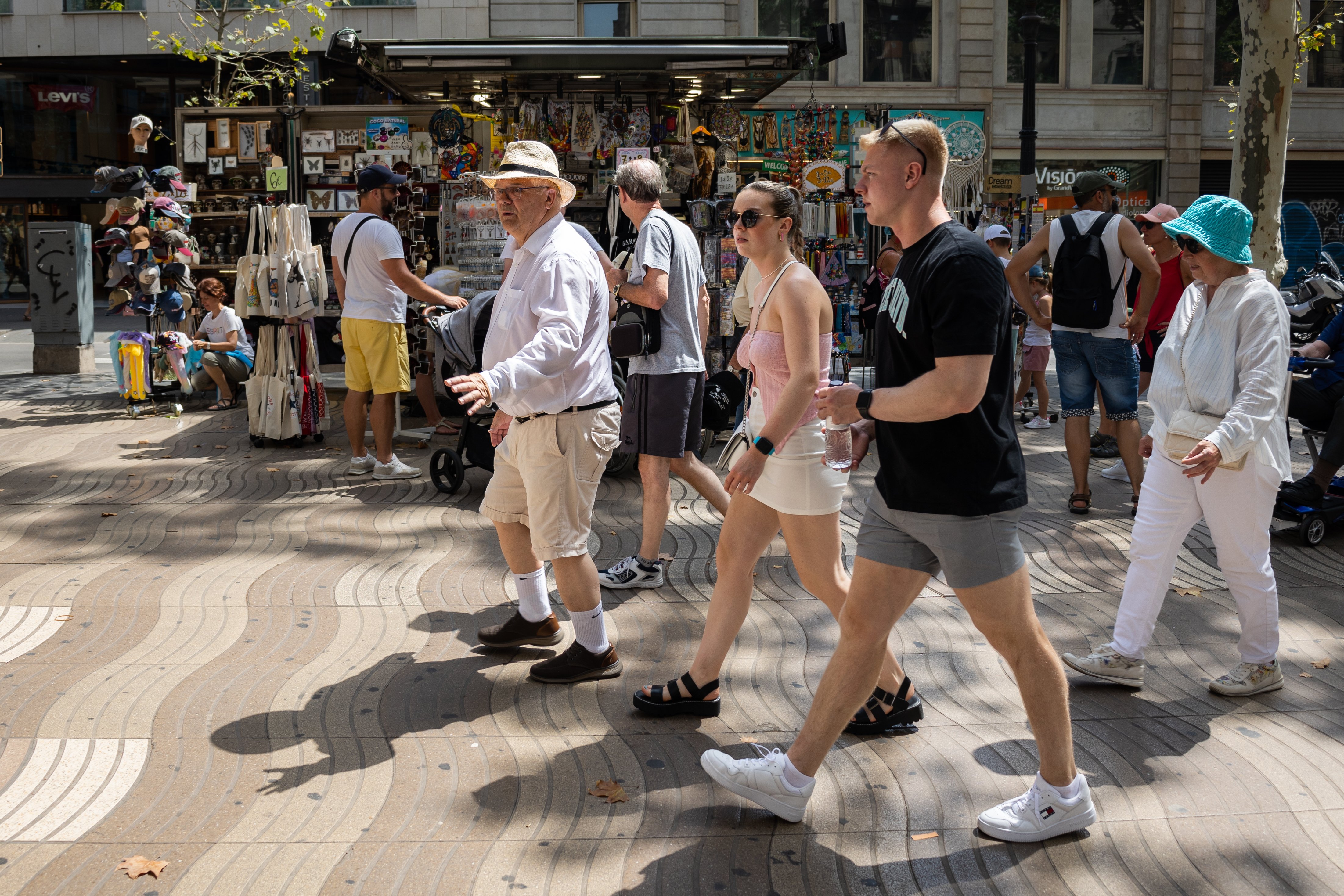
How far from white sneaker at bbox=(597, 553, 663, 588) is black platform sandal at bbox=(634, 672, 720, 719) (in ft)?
5.40

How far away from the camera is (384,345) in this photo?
830 centimetres

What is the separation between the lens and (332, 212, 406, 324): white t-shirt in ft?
26.6

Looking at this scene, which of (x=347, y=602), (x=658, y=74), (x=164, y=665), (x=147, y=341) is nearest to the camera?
(x=164, y=665)

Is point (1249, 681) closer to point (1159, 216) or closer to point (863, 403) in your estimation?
point (863, 403)

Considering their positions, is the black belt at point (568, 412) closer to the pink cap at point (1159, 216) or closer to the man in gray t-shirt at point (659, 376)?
the man in gray t-shirt at point (659, 376)

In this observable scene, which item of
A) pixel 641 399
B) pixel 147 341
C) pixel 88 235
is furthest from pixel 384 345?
pixel 88 235

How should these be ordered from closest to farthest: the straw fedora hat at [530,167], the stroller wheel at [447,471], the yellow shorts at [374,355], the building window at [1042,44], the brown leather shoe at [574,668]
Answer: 1. the straw fedora hat at [530,167]
2. the brown leather shoe at [574,668]
3. the stroller wheel at [447,471]
4. the yellow shorts at [374,355]
5. the building window at [1042,44]

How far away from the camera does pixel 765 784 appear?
3.42 m

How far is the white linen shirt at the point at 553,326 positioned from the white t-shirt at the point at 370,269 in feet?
12.9

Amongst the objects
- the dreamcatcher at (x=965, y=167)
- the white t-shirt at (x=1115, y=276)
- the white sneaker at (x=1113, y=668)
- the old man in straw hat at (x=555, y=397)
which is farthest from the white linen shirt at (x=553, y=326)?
the dreamcatcher at (x=965, y=167)

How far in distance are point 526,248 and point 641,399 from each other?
1734 mm

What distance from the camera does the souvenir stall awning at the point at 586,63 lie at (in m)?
9.64

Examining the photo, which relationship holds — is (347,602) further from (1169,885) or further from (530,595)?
(1169,885)

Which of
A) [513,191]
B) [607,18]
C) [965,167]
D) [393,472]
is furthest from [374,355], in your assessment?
[607,18]
